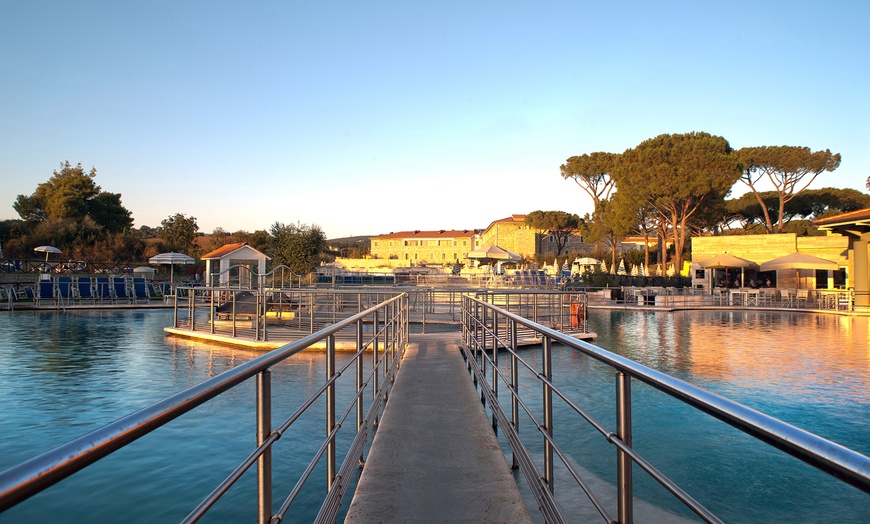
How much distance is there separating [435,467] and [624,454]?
1868mm

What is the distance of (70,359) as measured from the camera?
31.0 ft

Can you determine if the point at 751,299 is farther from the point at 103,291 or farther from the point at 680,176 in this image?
the point at 103,291

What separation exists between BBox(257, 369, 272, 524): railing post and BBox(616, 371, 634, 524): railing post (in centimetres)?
106

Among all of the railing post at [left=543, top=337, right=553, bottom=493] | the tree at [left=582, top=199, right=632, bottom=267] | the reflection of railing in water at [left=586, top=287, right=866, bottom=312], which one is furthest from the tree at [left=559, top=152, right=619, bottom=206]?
the railing post at [left=543, top=337, right=553, bottom=493]

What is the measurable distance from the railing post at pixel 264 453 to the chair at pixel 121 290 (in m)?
22.7

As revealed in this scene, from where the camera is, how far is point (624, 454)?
67.3 inches

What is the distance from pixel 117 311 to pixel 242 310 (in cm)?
738

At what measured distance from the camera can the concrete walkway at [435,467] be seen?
2.72m

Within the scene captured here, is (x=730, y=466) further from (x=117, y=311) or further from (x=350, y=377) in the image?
(x=117, y=311)

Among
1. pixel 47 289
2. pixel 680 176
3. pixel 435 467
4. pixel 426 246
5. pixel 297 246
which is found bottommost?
pixel 435 467

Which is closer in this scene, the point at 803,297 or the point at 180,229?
the point at 803,297

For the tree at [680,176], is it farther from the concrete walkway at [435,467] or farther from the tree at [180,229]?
the tree at [180,229]

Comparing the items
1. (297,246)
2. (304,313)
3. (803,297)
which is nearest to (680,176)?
(803,297)

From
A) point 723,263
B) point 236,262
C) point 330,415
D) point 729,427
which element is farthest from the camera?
point 723,263
